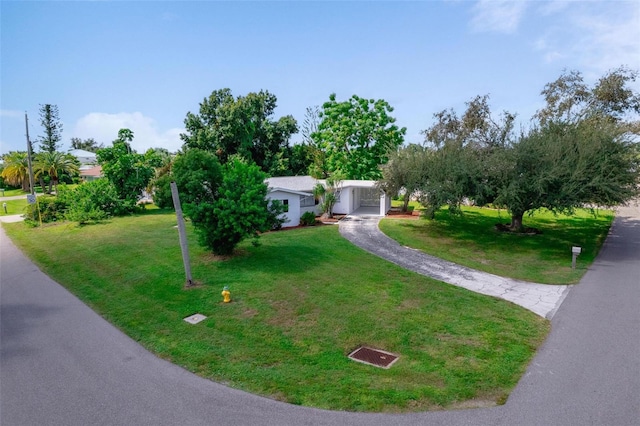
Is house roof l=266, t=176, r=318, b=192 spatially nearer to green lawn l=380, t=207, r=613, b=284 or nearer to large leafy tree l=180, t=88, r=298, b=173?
green lawn l=380, t=207, r=613, b=284

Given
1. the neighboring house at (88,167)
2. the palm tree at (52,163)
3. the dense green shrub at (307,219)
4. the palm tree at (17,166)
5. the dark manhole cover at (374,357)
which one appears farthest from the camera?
the neighboring house at (88,167)

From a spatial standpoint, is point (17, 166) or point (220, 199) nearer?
point (220, 199)

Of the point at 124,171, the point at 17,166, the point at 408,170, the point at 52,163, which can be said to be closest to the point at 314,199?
the point at 408,170

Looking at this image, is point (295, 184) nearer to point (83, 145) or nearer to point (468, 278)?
point (468, 278)

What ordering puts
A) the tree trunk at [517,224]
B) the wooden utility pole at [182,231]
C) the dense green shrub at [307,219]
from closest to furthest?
the wooden utility pole at [182,231]
the tree trunk at [517,224]
the dense green shrub at [307,219]

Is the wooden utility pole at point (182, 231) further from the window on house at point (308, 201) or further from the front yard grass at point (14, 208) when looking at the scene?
the front yard grass at point (14, 208)

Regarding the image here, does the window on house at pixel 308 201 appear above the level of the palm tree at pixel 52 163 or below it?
below

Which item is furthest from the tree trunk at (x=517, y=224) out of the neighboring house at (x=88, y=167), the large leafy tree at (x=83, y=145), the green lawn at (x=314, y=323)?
the large leafy tree at (x=83, y=145)
